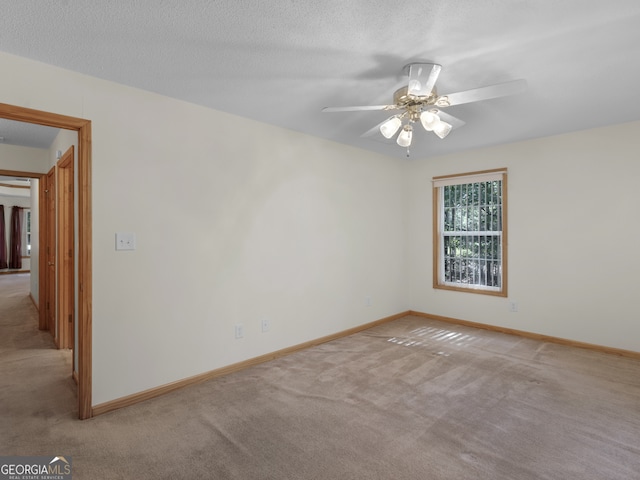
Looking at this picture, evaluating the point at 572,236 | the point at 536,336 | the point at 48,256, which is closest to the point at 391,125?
the point at 572,236

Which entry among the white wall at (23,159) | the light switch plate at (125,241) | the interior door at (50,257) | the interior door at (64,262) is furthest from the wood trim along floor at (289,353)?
the white wall at (23,159)

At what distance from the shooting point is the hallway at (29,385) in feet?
7.00

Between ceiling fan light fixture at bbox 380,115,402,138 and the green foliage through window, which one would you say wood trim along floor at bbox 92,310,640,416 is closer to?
the green foliage through window

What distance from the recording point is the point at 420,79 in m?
2.05

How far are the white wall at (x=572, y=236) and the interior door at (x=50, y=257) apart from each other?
5.31 metres

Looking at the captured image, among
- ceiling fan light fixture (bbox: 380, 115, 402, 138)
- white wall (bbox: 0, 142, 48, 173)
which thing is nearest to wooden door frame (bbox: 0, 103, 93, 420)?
ceiling fan light fixture (bbox: 380, 115, 402, 138)

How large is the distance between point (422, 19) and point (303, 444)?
2491mm

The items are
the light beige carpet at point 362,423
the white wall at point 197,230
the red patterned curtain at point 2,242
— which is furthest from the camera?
the red patterned curtain at point 2,242

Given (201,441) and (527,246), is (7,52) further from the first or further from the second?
(527,246)

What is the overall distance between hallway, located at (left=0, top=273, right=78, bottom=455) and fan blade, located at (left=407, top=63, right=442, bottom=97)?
10.1ft

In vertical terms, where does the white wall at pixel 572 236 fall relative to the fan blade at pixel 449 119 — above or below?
below

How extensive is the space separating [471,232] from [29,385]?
16.7ft

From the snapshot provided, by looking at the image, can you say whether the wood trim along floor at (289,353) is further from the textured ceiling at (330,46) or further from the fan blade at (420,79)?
the fan blade at (420,79)

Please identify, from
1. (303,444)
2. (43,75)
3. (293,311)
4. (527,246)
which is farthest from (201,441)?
(527,246)
